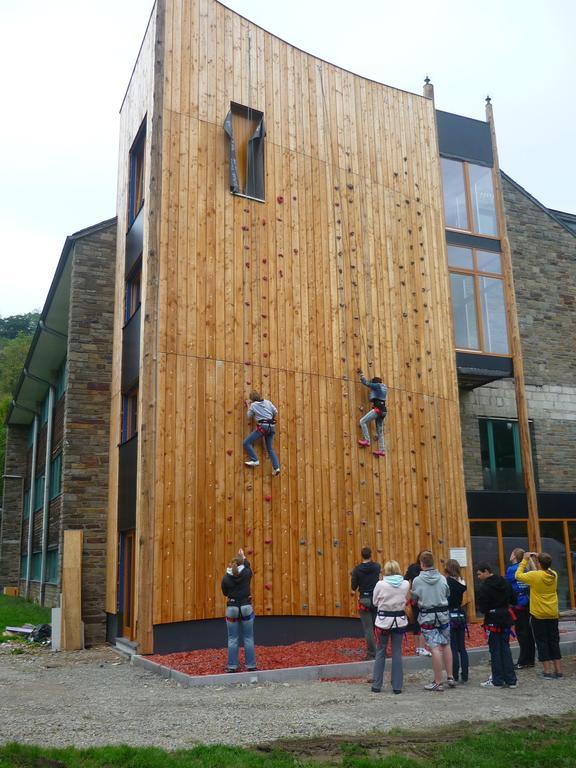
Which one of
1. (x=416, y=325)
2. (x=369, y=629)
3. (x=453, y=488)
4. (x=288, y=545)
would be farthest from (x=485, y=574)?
(x=416, y=325)

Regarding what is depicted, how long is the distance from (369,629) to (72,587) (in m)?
6.54

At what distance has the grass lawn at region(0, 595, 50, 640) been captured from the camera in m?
17.6

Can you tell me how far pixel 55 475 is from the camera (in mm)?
21547

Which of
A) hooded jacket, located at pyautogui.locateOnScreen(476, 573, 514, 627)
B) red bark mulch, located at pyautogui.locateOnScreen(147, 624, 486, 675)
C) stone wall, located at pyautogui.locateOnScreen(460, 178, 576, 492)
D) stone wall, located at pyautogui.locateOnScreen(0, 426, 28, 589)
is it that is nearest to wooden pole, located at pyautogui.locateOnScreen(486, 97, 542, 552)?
stone wall, located at pyautogui.locateOnScreen(460, 178, 576, 492)

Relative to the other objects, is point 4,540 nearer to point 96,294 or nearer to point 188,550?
point 96,294

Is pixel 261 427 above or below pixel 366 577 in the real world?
above

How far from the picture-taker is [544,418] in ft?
68.9

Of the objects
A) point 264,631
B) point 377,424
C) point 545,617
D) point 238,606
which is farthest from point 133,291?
point 545,617

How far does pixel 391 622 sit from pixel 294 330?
23.3 feet

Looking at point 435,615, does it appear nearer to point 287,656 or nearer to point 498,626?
point 498,626

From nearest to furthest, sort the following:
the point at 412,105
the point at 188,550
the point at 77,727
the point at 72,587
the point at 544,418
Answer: the point at 77,727
the point at 188,550
the point at 72,587
the point at 412,105
the point at 544,418

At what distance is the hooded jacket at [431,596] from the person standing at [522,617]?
5.77ft

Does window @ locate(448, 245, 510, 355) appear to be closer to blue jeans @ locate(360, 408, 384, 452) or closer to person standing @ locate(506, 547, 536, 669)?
blue jeans @ locate(360, 408, 384, 452)

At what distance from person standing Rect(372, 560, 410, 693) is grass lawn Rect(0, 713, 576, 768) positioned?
96.3 inches
